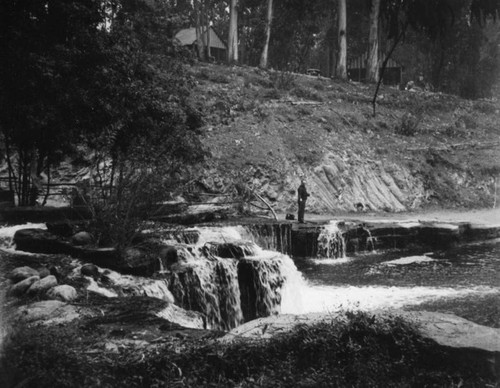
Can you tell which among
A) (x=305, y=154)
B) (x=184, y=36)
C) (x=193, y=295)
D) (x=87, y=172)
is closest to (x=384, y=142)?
(x=305, y=154)

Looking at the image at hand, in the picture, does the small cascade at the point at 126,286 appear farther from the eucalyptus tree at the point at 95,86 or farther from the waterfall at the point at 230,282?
the eucalyptus tree at the point at 95,86

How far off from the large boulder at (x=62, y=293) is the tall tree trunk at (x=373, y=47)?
96.0 feet

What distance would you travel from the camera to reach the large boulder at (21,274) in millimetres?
8445

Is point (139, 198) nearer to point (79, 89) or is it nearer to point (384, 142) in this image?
point (79, 89)

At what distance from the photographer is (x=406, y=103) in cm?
3189

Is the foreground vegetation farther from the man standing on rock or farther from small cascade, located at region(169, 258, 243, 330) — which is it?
the man standing on rock

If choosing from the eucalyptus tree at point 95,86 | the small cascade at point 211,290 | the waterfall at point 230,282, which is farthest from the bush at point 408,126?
the small cascade at point 211,290

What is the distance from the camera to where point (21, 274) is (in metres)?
8.51

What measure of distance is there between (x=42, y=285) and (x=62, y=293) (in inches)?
16.7

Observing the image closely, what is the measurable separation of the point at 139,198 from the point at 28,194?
7.79 meters

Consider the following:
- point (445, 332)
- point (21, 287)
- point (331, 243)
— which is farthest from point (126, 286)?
point (331, 243)

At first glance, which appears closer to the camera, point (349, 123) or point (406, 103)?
point (349, 123)

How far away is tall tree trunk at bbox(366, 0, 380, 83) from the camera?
3291 cm

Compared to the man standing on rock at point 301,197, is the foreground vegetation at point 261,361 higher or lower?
lower
